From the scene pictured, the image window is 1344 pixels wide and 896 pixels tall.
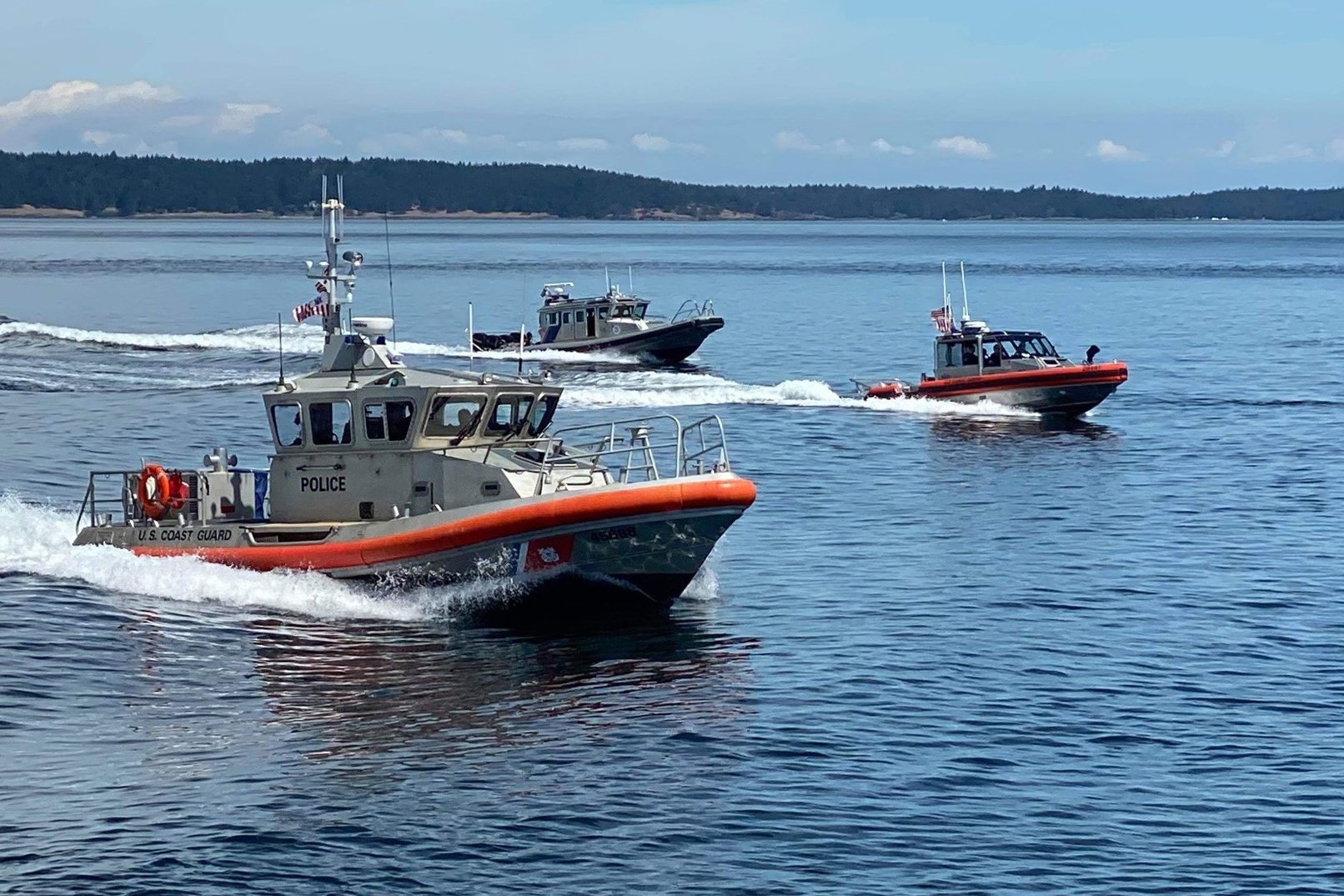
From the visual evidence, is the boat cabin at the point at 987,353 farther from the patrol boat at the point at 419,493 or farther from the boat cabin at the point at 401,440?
the boat cabin at the point at 401,440

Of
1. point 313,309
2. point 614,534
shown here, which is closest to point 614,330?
point 313,309

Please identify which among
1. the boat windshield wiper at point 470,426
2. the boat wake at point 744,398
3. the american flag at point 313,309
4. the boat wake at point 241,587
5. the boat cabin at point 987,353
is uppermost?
the american flag at point 313,309

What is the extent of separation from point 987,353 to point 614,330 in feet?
67.6

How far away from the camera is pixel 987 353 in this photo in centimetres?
4838

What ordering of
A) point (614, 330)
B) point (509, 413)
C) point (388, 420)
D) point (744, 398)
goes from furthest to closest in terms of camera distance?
point (614, 330), point (744, 398), point (509, 413), point (388, 420)

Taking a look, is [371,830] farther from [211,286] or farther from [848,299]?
[211,286]

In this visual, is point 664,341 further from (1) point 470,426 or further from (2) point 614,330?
(1) point 470,426

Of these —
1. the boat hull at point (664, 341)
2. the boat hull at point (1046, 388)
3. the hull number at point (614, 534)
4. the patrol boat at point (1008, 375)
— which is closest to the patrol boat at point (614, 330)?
the boat hull at point (664, 341)

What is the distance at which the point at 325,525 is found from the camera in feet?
78.8

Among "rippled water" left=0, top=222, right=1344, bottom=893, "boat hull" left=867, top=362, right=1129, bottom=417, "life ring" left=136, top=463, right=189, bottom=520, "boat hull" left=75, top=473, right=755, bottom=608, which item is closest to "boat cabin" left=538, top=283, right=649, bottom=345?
"boat hull" left=867, top=362, right=1129, bottom=417

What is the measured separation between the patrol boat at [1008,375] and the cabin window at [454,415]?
2482 centimetres

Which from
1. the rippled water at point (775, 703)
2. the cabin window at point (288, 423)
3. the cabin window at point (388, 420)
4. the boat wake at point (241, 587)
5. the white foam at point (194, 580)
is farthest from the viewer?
the cabin window at point (288, 423)

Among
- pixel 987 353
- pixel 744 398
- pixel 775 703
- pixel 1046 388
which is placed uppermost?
pixel 987 353

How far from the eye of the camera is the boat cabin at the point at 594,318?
217 ft
